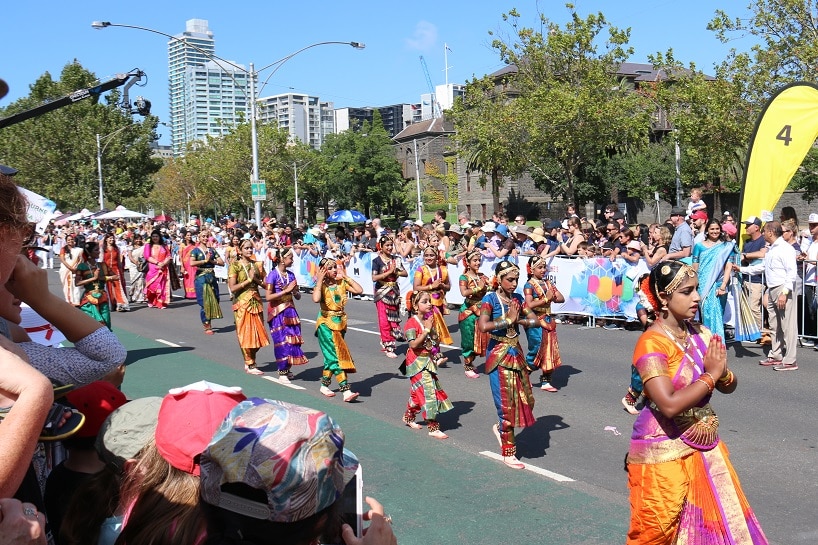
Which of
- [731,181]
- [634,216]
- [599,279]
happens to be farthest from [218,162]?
[599,279]

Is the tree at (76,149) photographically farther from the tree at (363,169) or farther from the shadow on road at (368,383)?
the shadow on road at (368,383)

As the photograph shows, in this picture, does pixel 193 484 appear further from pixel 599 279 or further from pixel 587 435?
pixel 599 279

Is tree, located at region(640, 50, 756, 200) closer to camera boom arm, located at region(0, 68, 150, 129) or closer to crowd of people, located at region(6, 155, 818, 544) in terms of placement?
crowd of people, located at region(6, 155, 818, 544)

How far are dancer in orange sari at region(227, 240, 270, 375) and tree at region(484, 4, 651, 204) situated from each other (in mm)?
29078

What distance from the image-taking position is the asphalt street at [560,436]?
5.74 metres

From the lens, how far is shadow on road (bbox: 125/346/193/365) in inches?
523

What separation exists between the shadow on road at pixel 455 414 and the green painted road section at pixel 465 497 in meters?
0.42

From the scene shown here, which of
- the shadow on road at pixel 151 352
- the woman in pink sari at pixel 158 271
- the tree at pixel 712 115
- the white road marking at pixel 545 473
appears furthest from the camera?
the tree at pixel 712 115

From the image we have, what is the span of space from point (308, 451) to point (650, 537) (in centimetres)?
270

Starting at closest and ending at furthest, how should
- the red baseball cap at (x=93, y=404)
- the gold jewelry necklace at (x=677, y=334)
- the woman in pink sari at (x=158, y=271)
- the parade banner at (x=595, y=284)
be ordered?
the red baseball cap at (x=93, y=404)
the gold jewelry necklace at (x=677, y=334)
the parade banner at (x=595, y=284)
the woman in pink sari at (x=158, y=271)

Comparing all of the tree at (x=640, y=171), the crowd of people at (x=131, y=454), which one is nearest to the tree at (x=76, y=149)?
the tree at (x=640, y=171)

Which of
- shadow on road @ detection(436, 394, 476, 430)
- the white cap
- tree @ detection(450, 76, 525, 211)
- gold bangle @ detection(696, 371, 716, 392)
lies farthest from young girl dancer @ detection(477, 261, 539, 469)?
tree @ detection(450, 76, 525, 211)

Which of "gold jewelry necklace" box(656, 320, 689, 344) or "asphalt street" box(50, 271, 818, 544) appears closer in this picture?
"gold jewelry necklace" box(656, 320, 689, 344)

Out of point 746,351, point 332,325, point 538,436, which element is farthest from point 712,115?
point 538,436
